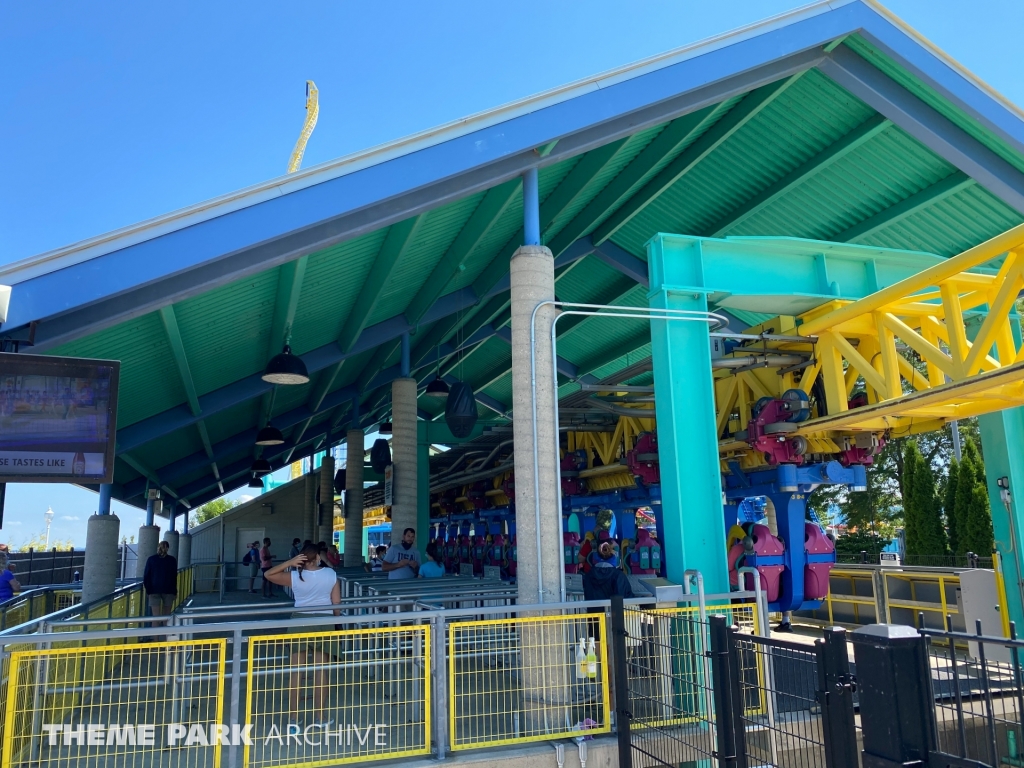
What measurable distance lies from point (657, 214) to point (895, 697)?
33.9 feet

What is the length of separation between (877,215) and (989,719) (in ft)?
29.6

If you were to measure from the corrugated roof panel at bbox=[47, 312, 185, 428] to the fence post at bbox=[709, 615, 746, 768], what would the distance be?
778 cm

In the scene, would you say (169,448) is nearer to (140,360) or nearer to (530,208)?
(140,360)

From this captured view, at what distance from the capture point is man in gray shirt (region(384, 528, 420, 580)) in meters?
13.5

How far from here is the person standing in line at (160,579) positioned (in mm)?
13375

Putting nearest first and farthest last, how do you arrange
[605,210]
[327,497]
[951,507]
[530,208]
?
1. [530,208]
2. [605,210]
3. [951,507]
4. [327,497]

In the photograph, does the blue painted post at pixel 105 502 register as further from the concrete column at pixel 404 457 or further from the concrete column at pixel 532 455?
the concrete column at pixel 532 455

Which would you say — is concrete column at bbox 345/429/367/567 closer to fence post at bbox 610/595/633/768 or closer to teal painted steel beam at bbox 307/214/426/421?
teal painted steel beam at bbox 307/214/426/421

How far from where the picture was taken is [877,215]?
36.9 ft

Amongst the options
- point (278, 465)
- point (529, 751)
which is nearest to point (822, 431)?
point (529, 751)

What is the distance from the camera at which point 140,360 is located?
1120 centimetres

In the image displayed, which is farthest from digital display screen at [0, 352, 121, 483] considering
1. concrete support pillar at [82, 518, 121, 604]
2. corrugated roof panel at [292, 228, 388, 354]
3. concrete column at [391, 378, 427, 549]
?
concrete column at [391, 378, 427, 549]

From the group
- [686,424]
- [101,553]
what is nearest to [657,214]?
[686,424]

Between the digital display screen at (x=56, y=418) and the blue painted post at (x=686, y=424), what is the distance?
5227 mm
